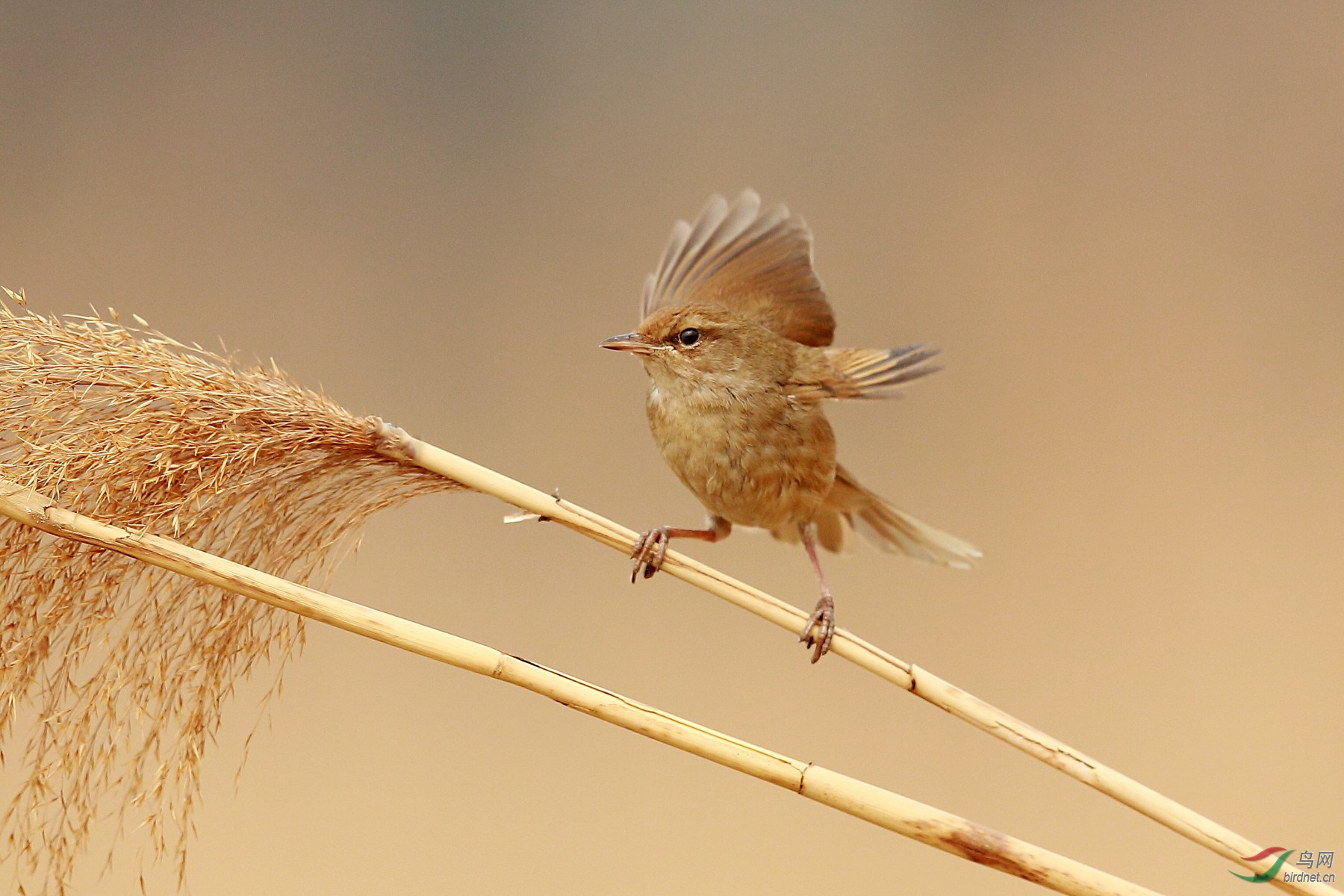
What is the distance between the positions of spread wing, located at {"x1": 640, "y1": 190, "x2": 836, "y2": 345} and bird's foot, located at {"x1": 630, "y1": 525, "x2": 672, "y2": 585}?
324mm

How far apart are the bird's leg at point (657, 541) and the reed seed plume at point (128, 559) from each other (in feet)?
1.19

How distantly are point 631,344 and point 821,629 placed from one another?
16.9 inches

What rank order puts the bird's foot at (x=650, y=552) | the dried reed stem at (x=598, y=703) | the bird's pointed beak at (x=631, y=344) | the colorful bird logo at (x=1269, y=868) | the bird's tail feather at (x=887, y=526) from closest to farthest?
the dried reed stem at (x=598, y=703) → the colorful bird logo at (x=1269, y=868) → the bird's foot at (x=650, y=552) → the bird's pointed beak at (x=631, y=344) → the bird's tail feather at (x=887, y=526)

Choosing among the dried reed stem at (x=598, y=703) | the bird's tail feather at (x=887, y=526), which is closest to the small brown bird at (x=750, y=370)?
the bird's tail feather at (x=887, y=526)

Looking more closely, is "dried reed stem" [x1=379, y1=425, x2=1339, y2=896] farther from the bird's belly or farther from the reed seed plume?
the bird's belly

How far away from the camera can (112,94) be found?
2.14m

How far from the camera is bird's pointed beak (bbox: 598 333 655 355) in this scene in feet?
4.33

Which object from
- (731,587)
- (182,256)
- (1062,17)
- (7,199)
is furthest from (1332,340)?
(7,199)

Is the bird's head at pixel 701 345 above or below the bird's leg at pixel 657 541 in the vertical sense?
above

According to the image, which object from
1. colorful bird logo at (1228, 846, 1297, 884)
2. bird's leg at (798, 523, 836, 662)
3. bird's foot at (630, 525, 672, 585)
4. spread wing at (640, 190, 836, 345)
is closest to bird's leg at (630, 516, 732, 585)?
bird's foot at (630, 525, 672, 585)

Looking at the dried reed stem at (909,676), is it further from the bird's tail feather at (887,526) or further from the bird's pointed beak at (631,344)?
the bird's tail feather at (887,526)

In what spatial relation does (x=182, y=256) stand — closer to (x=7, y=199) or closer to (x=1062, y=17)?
(x=7, y=199)

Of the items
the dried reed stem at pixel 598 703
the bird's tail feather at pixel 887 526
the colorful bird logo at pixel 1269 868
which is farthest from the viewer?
the bird's tail feather at pixel 887 526

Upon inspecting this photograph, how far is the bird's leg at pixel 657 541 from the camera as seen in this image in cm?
117
